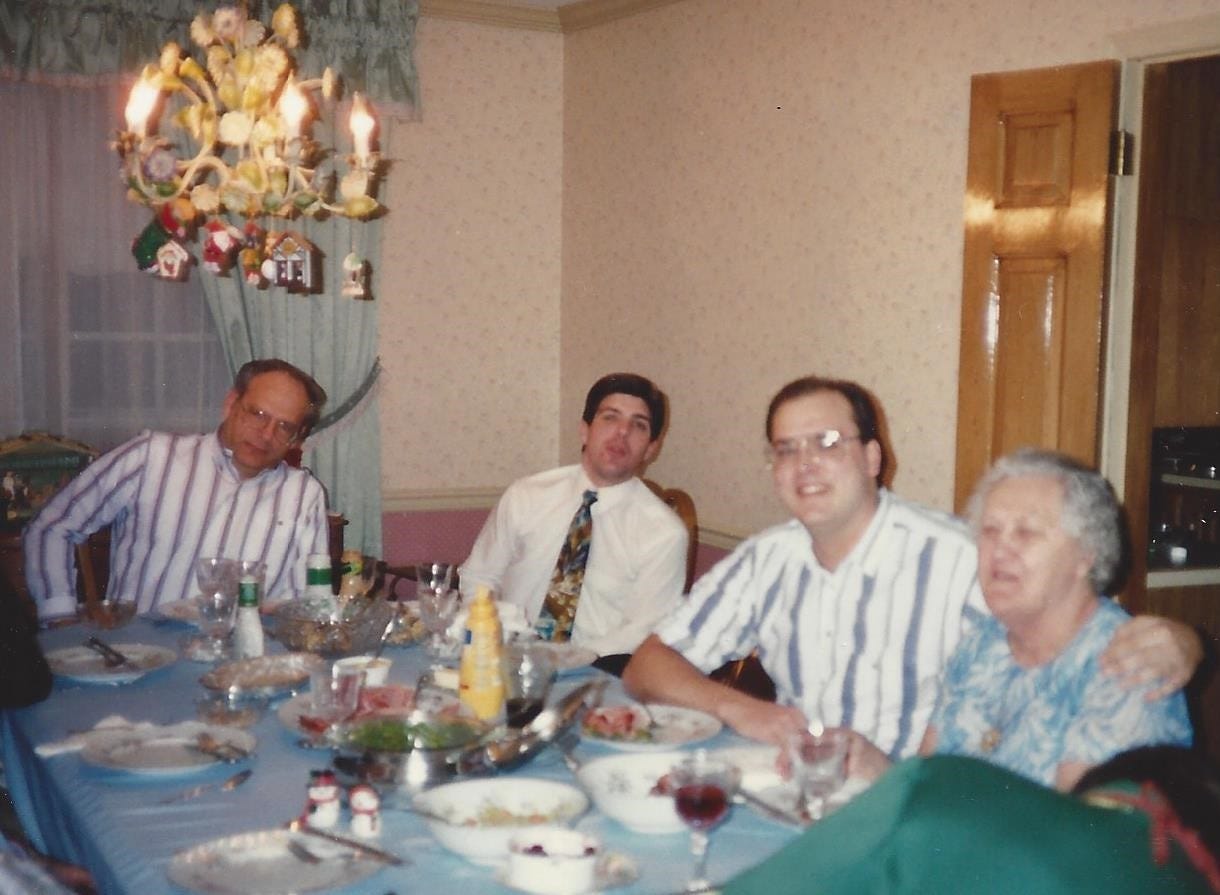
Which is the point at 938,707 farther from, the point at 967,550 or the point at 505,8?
the point at 505,8

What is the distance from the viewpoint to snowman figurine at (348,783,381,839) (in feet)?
5.45

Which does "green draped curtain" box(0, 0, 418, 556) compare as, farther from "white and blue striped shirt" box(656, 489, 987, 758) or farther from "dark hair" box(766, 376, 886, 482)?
"dark hair" box(766, 376, 886, 482)

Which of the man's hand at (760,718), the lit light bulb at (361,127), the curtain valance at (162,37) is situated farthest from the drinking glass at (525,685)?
the curtain valance at (162,37)

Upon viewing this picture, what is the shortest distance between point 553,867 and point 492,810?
0.26 m

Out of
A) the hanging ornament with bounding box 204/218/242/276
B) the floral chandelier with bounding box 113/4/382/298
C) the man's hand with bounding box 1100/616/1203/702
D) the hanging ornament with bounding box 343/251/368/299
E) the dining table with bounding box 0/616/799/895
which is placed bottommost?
the dining table with bounding box 0/616/799/895

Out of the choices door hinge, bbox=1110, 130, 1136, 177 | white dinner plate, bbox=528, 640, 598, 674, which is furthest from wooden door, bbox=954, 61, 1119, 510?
white dinner plate, bbox=528, 640, 598, 674

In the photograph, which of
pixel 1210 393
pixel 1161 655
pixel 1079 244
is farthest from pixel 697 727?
pixel 1210 393

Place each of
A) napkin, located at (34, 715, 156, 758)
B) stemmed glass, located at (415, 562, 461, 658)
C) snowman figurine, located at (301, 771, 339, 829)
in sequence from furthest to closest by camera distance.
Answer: stemmed glass, located at (415, 562, 461, 658) < napkin, located at (34, 715, 156, 758) < snowman figurine, located at (301, 771, 339, 829)

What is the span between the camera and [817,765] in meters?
1.66

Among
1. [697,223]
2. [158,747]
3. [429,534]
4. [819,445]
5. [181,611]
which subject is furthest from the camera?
[429,534]

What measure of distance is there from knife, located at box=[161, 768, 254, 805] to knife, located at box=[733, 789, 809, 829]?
0.76 m

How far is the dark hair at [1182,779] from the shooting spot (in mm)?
807

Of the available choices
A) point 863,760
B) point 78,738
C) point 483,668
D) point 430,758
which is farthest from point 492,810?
point 78,738

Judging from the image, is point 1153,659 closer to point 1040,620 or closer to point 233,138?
point 1040,620
